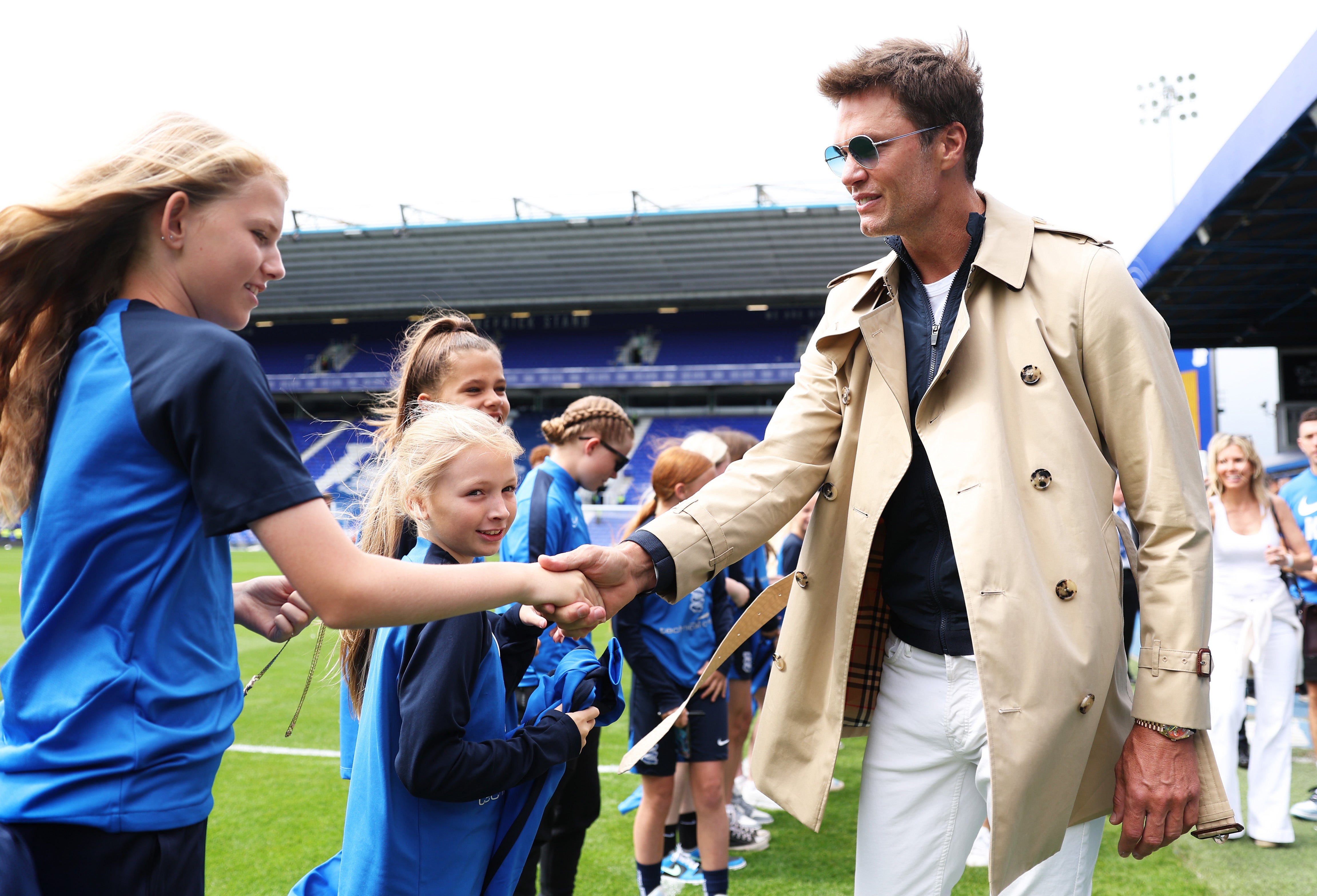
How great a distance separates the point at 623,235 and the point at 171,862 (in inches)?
1331

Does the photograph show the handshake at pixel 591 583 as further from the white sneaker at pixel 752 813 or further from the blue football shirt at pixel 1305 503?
the blue football shirt at pixel 1305 503

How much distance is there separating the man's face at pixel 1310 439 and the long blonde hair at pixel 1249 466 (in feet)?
2.13

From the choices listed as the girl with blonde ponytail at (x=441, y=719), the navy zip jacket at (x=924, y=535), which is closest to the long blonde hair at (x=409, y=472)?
the girl with blonde ponytail at (x=441, y=719)

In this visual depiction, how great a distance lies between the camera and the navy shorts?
378cm

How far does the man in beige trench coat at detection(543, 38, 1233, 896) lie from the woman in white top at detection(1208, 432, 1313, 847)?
3601 mm

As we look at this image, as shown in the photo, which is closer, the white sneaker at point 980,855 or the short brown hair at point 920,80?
the short brown hair at point 920,80

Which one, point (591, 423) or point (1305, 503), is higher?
point (591, 423)

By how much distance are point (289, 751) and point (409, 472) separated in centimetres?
508

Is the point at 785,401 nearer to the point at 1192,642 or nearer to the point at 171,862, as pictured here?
the point at 1192,642

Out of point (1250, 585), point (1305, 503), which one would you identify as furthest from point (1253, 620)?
point (1305, 503)

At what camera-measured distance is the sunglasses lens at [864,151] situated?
6.84 ft

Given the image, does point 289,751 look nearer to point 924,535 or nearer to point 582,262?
point 924,535

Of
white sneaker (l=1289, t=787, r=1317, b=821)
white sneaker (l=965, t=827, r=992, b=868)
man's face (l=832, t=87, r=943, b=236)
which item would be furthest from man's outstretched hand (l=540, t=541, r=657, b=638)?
white sneaker (l=1289, t=787, r=1317, b=821)

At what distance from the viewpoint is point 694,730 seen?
3.81m
